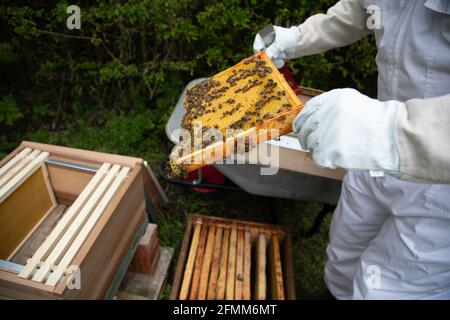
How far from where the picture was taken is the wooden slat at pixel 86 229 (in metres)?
1.49

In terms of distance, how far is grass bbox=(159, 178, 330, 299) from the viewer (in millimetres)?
2957

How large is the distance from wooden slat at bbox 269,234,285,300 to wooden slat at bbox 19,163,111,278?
1.42 meters

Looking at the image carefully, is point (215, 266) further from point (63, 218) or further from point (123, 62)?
point (123, 62)

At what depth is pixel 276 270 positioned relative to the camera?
244 cm

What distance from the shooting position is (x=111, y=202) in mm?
1795

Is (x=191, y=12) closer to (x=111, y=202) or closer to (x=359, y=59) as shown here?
(x=359, y=59)

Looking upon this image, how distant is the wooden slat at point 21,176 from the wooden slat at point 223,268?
143cm

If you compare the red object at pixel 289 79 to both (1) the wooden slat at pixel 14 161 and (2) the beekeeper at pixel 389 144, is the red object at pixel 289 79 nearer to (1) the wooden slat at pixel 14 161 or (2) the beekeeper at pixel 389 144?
(2) the beekeeper at pixel 389 144

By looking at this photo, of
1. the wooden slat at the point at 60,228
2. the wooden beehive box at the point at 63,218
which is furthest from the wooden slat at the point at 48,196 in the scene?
the wooden slat at the point at 60,228

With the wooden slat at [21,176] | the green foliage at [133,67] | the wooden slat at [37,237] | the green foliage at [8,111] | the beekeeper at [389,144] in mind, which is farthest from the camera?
the green foliage at [8,111]

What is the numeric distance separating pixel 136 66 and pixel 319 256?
282 cm
